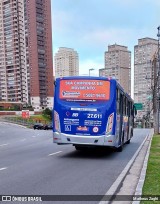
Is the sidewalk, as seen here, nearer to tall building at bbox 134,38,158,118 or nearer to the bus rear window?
the bus rear window

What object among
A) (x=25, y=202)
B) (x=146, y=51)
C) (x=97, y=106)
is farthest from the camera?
(x=146, y=51)

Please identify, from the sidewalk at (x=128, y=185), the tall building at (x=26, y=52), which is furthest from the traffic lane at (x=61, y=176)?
the tall building at (x=26, y=52)

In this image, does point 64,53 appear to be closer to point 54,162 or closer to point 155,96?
point 155,96

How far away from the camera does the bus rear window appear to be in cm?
1324

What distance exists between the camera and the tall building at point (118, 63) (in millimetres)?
44969

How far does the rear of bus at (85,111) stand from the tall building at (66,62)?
49.4m

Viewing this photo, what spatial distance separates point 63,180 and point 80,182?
20.5 inches

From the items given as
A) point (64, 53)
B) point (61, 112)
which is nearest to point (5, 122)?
point (64, 53)

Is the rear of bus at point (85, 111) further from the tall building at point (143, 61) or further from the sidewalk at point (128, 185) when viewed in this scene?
the tall building at point (143, 61)

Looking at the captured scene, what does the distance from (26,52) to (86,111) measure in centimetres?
11096

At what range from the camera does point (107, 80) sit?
13.3 meters

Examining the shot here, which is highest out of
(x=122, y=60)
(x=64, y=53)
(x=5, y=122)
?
(x=64, y=53)

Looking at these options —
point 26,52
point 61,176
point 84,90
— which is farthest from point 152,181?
point 26,52

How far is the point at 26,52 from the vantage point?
394 feet
